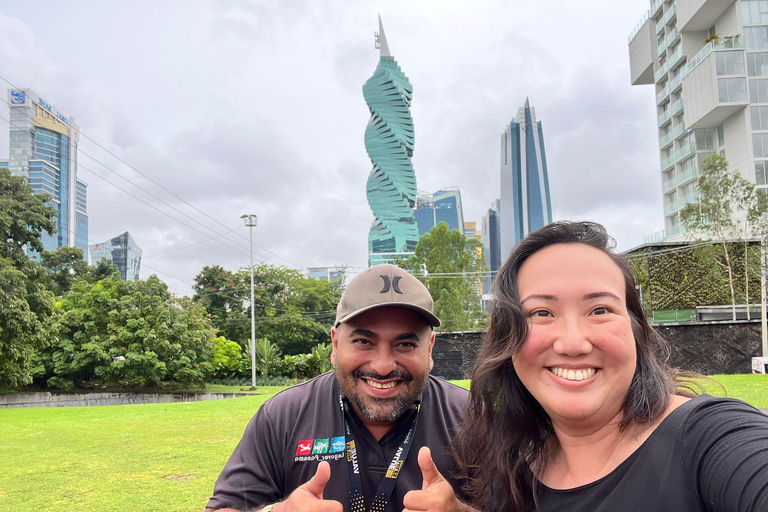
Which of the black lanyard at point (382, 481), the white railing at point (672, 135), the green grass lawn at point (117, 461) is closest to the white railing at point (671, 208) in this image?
the white railing at point (672, 135)

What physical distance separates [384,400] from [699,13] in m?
50.3

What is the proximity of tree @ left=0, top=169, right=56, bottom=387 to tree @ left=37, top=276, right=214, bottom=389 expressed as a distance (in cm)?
425

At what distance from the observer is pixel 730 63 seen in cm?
3847

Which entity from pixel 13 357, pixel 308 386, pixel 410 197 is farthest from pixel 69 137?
pixel 308 386

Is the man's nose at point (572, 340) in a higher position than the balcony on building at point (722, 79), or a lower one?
lower

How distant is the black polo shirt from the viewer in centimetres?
227

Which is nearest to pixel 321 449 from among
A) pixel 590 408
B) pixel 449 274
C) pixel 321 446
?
pixel 321 446

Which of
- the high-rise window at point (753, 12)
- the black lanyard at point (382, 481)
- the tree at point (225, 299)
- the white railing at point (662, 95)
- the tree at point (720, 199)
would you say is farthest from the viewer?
the white railing at point (662, 95)

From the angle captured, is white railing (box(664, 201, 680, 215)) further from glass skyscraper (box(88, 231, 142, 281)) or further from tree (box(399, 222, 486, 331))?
glass skyscraper (box(88, 231, 142, 281))

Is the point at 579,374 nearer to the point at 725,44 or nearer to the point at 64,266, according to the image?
the point at 64,266

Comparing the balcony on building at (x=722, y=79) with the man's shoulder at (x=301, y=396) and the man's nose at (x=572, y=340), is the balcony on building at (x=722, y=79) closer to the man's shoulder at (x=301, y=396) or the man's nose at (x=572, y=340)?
the man's shoulder at (x=301, y=396)

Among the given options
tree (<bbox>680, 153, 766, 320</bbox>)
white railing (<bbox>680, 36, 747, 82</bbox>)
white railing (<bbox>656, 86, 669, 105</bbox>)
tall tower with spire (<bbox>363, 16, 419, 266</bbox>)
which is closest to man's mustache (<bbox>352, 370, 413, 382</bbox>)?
tree (<bbox>680, 153, 766, 320</bbox>)

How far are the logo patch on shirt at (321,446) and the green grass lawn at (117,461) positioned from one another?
86.5 inches

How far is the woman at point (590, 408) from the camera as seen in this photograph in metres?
1.30
